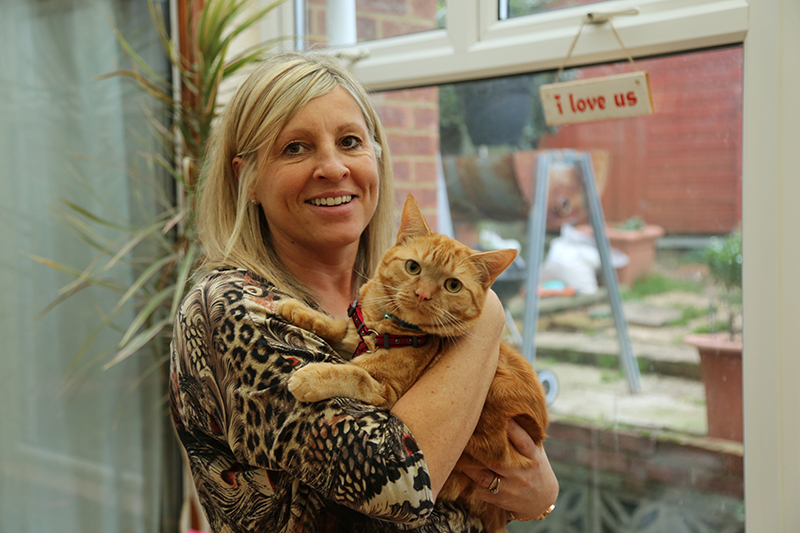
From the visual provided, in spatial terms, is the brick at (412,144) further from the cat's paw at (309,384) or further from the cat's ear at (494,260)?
the cat's paw at (309,384)

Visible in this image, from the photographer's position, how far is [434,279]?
1.11m

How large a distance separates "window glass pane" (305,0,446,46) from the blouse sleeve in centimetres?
136

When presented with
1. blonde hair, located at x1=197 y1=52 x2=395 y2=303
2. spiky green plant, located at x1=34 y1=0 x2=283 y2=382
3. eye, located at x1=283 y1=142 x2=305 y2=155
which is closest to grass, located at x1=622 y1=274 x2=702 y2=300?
blonde hair, located at x1=197 y1=52 x2=395 y2=303

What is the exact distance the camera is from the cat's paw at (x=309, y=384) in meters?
0.90

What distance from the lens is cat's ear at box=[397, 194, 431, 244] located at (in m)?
1.17

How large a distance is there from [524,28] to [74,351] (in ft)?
5.82

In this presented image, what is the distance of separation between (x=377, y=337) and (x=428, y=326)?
92mm

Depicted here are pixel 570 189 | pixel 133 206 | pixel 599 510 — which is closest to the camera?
pixel 599 510

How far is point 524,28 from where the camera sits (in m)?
1.82

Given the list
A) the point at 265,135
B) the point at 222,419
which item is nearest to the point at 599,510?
the point at 222,419

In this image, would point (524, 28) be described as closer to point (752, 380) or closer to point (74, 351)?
point (752, 380)

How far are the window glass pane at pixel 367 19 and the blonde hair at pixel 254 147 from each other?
0.93 m

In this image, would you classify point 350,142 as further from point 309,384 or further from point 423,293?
point 309,384

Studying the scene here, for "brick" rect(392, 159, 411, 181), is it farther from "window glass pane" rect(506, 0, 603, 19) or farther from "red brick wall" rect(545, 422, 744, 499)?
"red brick wall" rect(545, 422, 744, 499)
